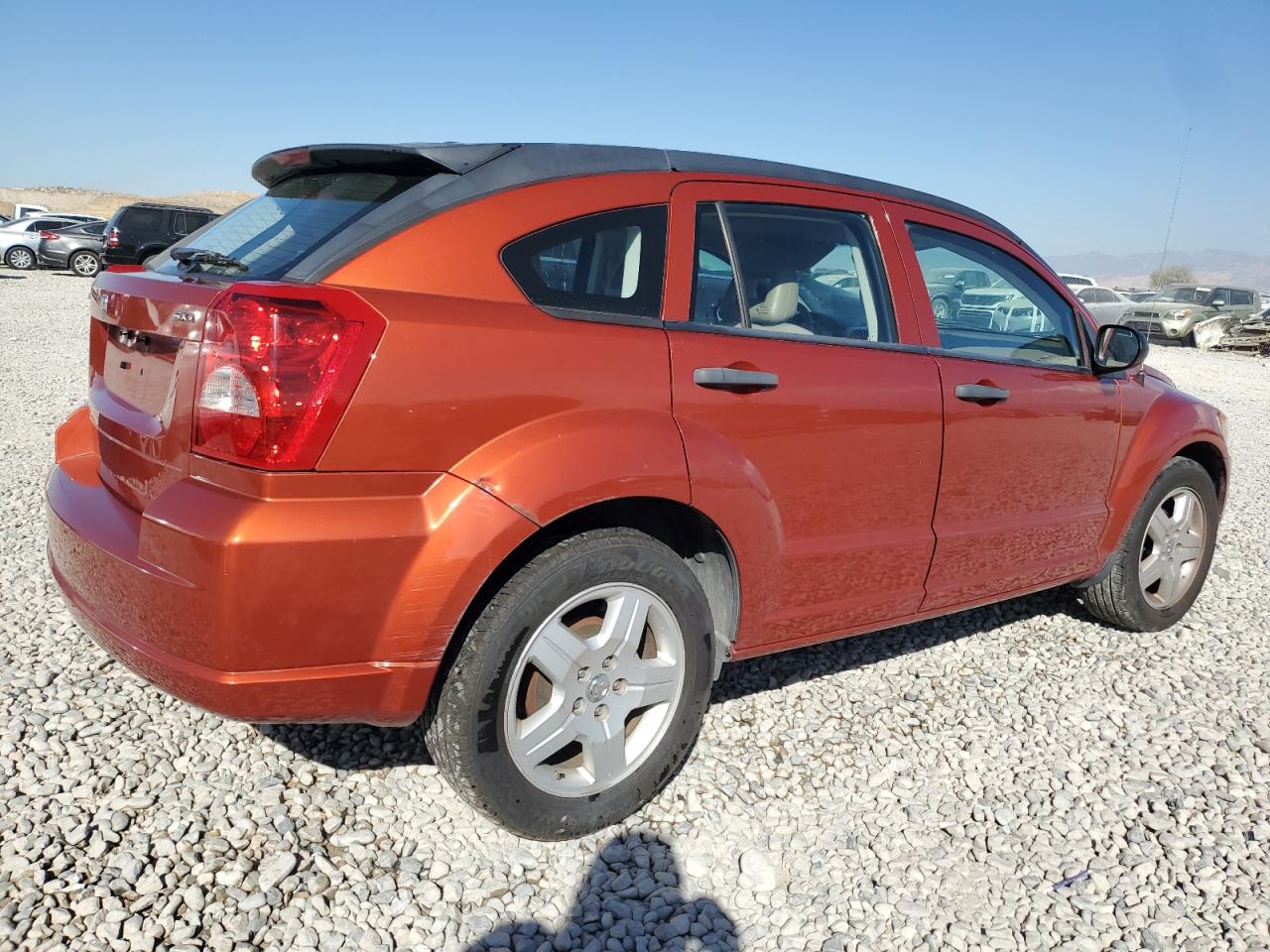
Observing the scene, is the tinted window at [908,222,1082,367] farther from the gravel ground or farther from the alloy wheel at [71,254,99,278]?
the alloy wheel at [71,254,99,278]

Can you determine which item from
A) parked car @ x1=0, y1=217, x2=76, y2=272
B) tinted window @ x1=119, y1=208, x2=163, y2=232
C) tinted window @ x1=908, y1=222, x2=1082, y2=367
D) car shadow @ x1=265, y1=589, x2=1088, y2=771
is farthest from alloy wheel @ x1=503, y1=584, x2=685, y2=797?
parked car @ x1=0, y1=217, x2=76, y2=272

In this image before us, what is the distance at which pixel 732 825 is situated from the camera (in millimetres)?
2711

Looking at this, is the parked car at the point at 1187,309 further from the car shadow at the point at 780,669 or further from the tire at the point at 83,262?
the tire at the point at 83,262

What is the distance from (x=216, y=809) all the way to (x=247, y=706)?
690 millimetres

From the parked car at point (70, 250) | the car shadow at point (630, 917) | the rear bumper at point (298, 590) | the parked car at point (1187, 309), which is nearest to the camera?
the rear bumper at point (298, 590)

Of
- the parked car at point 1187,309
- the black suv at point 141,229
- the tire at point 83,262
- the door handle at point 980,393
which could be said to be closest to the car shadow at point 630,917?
the door handle at point 980,393

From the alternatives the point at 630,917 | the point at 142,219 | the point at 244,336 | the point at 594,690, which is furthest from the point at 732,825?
the point at 142,219

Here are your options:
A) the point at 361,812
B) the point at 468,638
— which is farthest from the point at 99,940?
the point at 468,638

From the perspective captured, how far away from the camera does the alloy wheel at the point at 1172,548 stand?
4262 mm

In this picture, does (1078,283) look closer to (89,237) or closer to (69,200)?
(89,237)

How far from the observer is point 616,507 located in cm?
252

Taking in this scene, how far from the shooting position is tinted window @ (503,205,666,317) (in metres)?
2.38

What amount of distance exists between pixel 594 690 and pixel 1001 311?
2.21m

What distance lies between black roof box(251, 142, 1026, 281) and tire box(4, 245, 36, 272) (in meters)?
27.5
